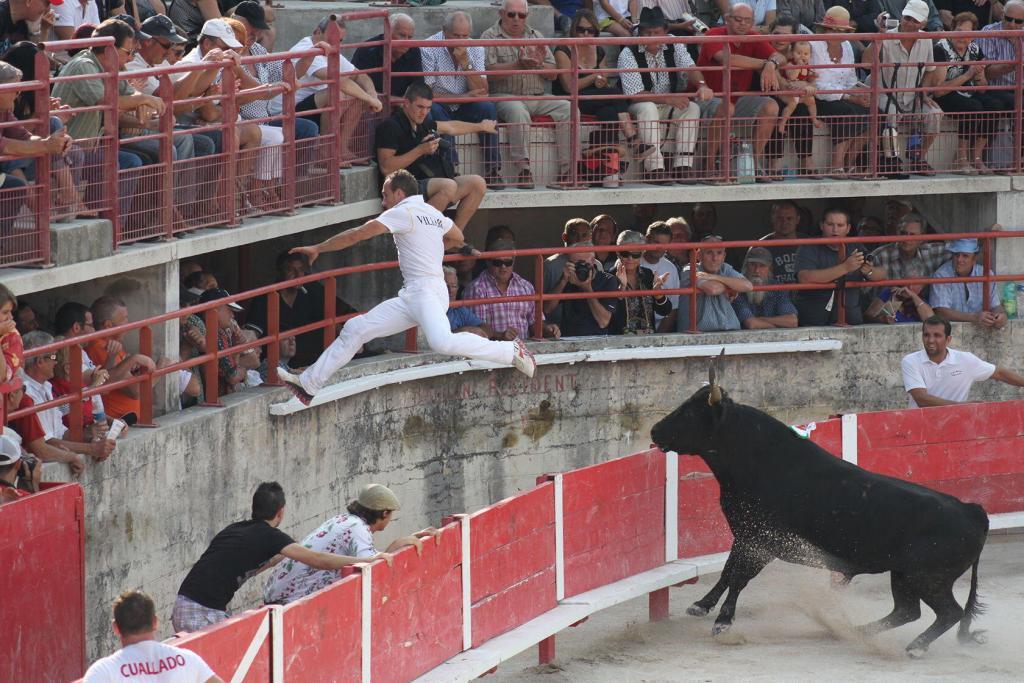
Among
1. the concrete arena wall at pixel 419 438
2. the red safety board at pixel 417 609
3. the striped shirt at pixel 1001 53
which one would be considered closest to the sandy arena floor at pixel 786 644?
the red safety board at pixel 417 609

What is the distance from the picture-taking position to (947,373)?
15492 millimetres

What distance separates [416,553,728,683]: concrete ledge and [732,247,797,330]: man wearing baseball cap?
10.7 feet

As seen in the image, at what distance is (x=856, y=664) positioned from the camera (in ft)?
39.1

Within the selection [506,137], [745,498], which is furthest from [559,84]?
[745,498]

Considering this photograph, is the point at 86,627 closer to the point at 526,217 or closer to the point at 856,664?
the point at 856,664

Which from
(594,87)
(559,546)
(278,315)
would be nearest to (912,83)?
(594,87)

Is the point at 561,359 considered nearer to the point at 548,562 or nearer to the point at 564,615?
the point at 548,562

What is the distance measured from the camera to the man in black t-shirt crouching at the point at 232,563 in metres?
9.62

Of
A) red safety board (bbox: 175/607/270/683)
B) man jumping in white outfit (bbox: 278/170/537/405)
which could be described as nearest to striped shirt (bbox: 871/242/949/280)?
man jumping in white outfit (bbox: 278/170/537/405)

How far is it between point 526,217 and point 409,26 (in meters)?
4.07

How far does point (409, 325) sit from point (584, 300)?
3855mm

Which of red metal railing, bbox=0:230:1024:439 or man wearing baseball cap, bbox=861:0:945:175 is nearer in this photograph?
red metal railing, bbox=0:230:1024:439

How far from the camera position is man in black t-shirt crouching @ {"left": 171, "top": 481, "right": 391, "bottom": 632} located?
9.62 meters

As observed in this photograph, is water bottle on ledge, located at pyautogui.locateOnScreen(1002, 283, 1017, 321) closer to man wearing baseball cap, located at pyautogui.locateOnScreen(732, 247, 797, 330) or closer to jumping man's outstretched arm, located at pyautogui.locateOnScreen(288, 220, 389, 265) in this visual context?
man wearing baseball cap, located at pyautogui.locateOnScreen(732, 247, 797, 330)
